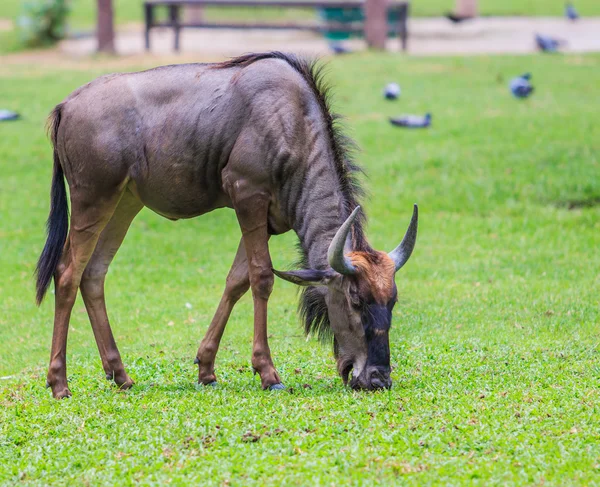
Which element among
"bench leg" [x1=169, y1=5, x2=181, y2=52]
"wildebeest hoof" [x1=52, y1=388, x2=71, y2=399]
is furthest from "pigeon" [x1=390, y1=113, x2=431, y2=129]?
A: "wildebeest hoof" [x1=52, y1=388, x2=71, y2=399]

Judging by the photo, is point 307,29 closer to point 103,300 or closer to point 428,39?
point 428,39

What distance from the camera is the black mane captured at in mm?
6980

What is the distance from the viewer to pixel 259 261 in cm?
695

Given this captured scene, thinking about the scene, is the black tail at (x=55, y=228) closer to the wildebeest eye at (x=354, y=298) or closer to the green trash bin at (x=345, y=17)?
the wildebeest eye at (x=354, y=298)

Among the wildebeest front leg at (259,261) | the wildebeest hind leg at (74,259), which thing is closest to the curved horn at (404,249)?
the wildebeest front leg at (259,261)

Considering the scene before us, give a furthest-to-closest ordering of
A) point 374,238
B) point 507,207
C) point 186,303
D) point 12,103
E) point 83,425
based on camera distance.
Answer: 1. point 12,103
2. point 507,207
3. point 374,238
4. point 186,303
5. point 83,425

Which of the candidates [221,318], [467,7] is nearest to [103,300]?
[221,318]

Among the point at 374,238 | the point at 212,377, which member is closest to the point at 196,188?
the point at 212,377

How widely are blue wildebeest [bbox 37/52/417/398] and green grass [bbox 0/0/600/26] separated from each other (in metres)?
29.7

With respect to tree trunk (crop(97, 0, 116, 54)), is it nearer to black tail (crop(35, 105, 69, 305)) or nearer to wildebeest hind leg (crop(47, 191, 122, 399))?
black tail (crop(35, 105, 69, 305))

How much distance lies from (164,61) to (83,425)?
1716 cm

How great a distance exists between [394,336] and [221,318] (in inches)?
82.1

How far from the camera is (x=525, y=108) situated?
696 inches

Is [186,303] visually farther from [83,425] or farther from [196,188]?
[83,425]
